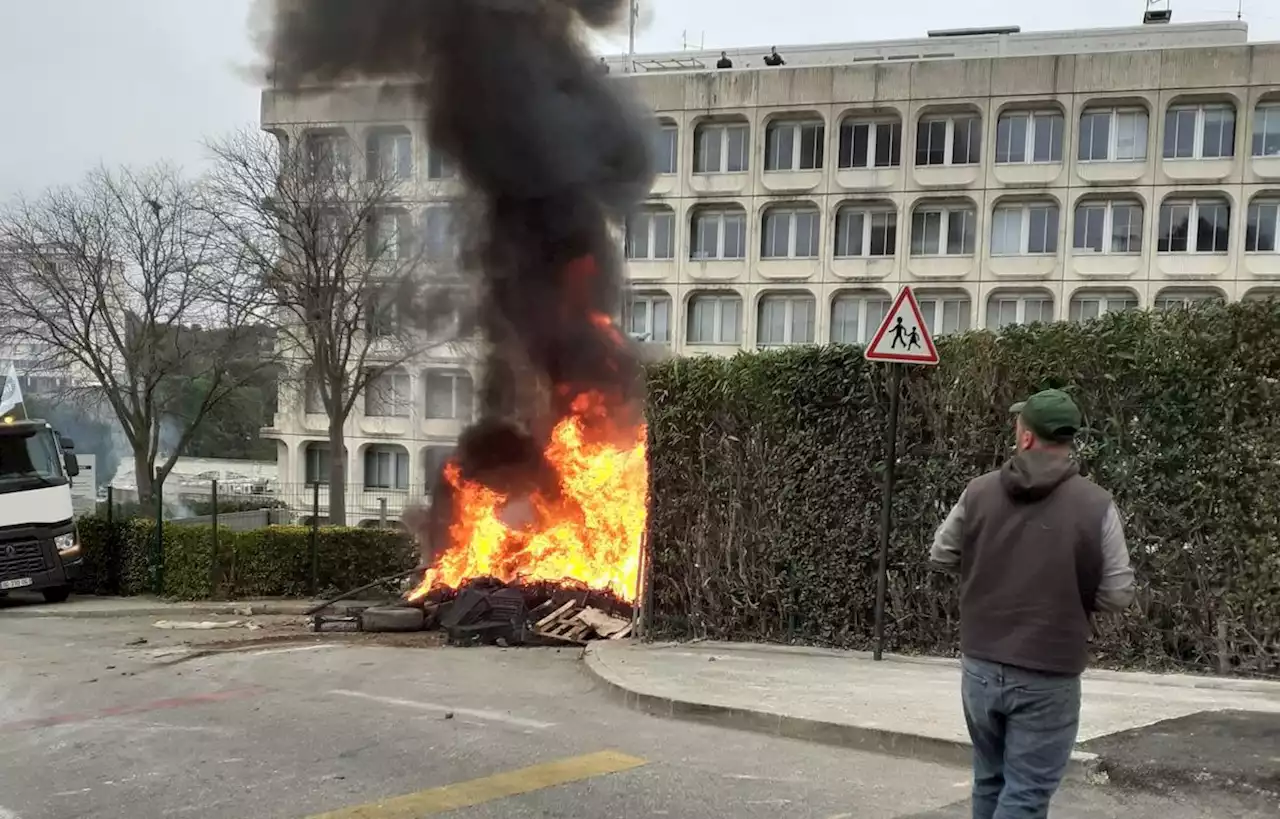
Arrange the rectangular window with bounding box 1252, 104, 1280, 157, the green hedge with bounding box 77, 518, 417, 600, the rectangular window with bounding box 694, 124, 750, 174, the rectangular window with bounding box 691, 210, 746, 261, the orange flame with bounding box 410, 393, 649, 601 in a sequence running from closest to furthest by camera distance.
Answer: the orange flame with bounding box 410, 393, 649, 601, the green hedge with bounding box 77, 518, 417, 600, the rectangular window with bounding box 1252, 104, 1280, 157, the rectangular window with bounding box 694, 124, 750, 174, the rectangular window with bounding box 691, 210, 746, 261

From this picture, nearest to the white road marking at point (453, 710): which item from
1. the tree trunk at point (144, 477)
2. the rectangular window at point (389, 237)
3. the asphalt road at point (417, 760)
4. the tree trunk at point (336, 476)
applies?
the asphalt road at point (417, 760)

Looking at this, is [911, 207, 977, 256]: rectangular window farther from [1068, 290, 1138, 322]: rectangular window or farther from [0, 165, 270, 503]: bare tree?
[0, 165, 270, 503]: bare tree

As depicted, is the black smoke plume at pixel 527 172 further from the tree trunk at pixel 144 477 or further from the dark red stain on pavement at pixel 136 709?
the tree trunk at pixel 144 477

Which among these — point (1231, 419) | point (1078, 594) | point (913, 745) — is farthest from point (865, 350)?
point (1078, 594)

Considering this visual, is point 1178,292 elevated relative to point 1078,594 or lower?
elevated

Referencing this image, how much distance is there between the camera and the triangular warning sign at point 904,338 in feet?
22.9

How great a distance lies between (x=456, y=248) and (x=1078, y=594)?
14.1 meters

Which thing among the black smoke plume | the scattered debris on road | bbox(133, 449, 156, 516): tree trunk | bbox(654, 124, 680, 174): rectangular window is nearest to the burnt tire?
the scattered debris on road

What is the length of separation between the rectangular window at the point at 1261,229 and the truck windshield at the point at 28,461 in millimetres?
30451

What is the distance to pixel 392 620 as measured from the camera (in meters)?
11.2

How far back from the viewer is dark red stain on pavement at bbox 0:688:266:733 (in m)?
6.49

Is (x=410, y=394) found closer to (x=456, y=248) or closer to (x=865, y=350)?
(x=456, y=248)

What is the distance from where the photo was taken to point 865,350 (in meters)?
7.56

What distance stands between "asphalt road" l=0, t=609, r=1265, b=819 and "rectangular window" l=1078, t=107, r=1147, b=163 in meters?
28.2
